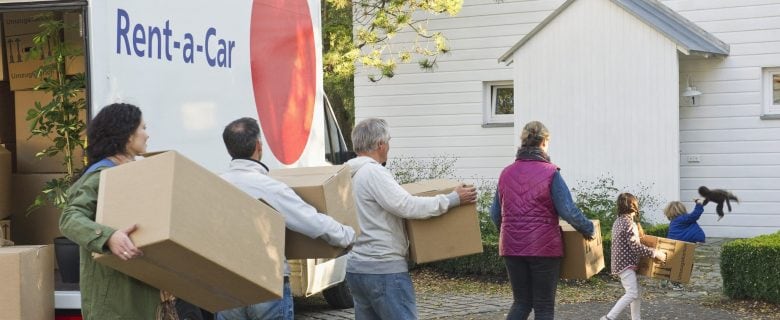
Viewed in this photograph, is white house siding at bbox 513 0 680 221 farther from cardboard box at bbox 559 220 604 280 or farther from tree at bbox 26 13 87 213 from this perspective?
tree at bbox 26 13 87 213

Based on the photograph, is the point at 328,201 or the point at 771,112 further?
the point at 771,112

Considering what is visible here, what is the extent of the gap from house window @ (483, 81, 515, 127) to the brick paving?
23.2 ft

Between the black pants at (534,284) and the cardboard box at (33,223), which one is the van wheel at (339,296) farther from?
the cardboard box at (33,223)

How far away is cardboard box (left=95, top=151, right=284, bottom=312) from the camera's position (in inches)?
152

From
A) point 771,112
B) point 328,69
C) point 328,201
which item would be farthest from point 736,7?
point 328,201

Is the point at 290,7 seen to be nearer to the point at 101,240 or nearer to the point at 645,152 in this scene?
the point at 101,240

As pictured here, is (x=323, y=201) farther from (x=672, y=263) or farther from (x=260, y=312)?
(x=672, y=263)

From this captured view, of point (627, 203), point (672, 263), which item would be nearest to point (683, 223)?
point (672, 263)

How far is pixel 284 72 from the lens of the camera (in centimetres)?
727

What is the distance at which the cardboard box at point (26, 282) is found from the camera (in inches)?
185

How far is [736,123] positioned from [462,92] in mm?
4684

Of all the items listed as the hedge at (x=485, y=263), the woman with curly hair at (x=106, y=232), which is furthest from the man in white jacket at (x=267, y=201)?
the hedge at (x=485, y=263)

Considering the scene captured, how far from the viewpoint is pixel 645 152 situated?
49.5 ft

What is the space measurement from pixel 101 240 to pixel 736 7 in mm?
13437
